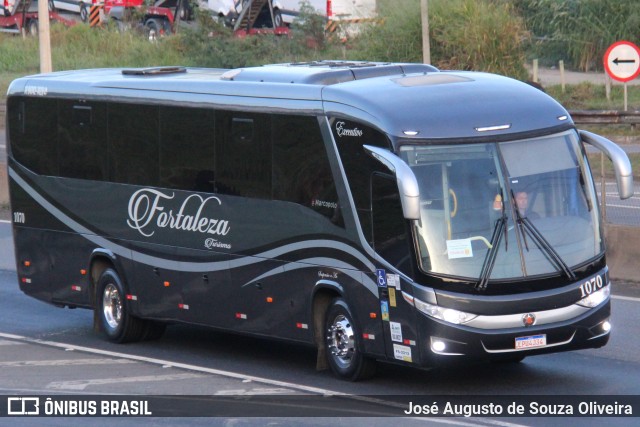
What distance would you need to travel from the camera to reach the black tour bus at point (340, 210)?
39.1 feet

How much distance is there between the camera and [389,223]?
1224 cm

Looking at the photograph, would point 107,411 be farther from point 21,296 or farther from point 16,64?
point 16,64

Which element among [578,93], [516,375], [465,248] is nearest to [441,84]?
[465,248]

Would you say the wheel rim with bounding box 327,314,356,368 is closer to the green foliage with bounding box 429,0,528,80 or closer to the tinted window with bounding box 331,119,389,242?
the tinted window with bounding box 331,119,389,242

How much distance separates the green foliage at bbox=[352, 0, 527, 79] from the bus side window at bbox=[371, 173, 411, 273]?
1236 inches

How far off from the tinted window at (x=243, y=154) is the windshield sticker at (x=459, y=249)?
102 inches

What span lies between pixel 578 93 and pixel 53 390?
30.7 m

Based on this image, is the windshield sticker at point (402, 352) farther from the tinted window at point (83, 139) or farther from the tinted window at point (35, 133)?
the tinted window at point (35, 133)

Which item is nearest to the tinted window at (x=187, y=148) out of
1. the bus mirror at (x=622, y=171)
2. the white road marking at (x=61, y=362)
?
the white road marking at (x=61, y=362)

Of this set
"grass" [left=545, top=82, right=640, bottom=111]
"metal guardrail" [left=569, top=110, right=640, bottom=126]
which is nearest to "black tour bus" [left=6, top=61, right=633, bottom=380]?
"metal guardrail" [left=569, top=110, right=640, bottom=126]

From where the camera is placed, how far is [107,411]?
12102mm

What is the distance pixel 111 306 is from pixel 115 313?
111 mm

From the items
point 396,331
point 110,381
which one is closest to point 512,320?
point 396,331

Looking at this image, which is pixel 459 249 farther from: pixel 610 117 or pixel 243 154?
pixel 610 117
